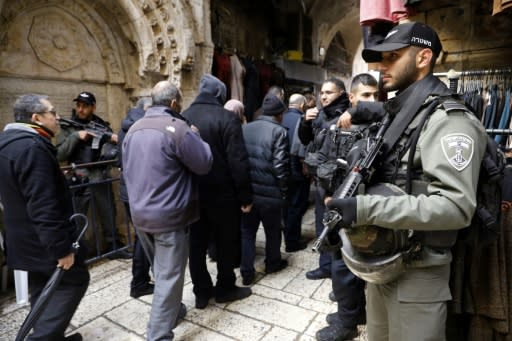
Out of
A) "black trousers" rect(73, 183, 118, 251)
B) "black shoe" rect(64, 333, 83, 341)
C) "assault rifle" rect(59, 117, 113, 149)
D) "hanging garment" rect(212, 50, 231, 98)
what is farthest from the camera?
"hanging garment" rect(212, 50, 231, 98)

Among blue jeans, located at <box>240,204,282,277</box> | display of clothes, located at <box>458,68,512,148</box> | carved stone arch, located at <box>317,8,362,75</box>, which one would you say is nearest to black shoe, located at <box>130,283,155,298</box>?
blue jeans, located at <box>240,204,282,277</box>

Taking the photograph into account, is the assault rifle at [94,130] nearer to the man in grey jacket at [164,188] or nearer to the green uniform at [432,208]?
the man in grey jacket at [164,188]

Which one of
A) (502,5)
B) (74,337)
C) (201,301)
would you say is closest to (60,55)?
(74,337)

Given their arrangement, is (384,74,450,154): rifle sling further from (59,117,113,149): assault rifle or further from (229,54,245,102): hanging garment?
(229,54,245,102): hanging garment

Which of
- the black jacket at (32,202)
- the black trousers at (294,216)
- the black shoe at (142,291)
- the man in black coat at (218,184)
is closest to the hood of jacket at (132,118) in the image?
the man in black coat at (218,184)

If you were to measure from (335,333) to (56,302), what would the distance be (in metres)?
1.93

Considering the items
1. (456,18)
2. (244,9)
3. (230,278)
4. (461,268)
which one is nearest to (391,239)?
(461,268)

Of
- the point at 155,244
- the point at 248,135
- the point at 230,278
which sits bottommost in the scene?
the point at 230,278

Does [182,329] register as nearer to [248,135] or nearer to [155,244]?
[155,244]

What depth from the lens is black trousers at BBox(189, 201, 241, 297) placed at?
275cm

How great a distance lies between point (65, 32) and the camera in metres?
4.05

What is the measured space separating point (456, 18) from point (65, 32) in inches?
177

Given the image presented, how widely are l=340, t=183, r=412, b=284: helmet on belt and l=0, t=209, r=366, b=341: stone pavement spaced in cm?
131

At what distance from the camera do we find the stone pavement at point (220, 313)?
2480 millimetres
